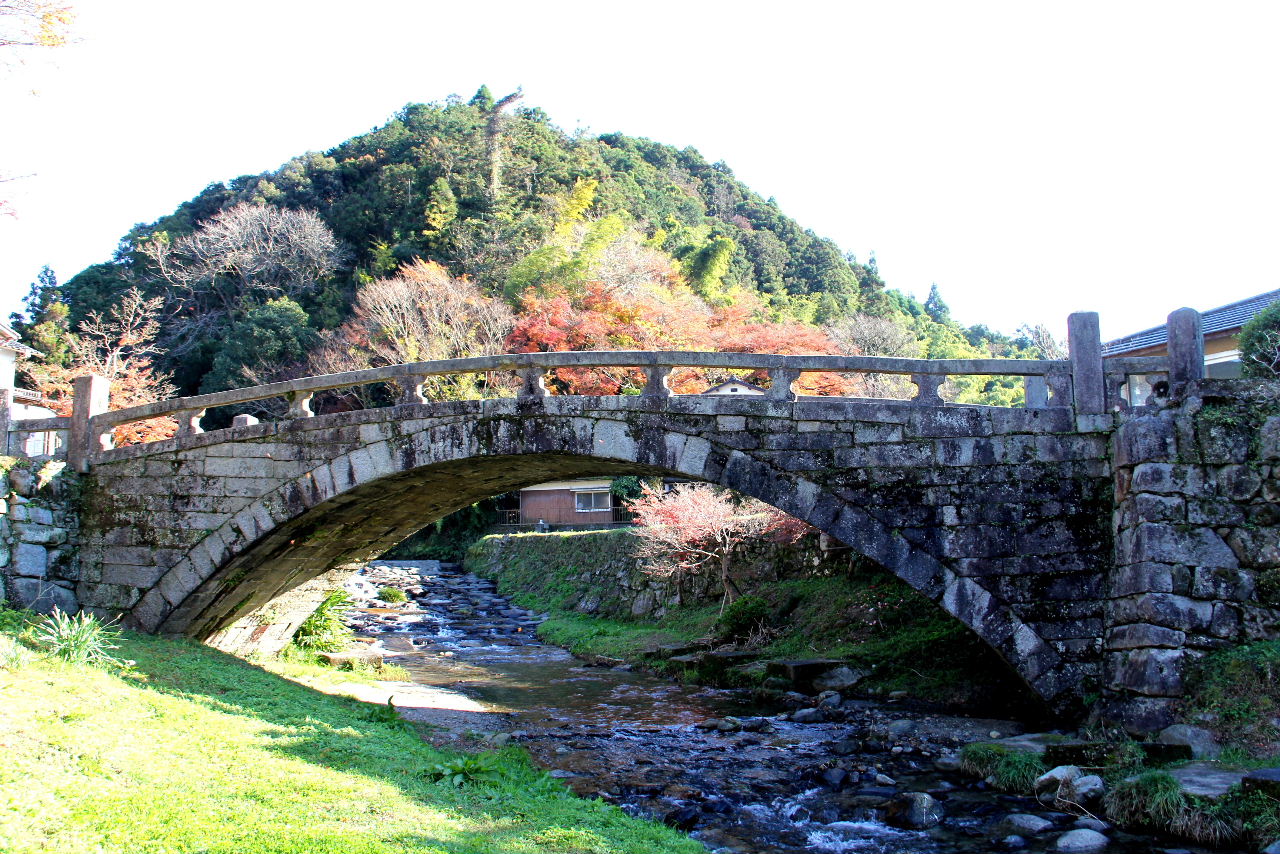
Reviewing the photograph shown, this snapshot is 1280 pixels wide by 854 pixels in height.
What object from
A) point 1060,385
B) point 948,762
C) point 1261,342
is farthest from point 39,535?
point 1261,342

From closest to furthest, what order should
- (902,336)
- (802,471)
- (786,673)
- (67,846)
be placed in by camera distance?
1. (67,846)
2. (802,471)
3. (786,673)
4. (902,336)

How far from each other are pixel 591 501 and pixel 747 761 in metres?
20.8

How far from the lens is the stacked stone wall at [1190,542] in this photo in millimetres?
7660

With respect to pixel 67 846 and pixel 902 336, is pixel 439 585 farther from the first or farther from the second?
pixel 67 846

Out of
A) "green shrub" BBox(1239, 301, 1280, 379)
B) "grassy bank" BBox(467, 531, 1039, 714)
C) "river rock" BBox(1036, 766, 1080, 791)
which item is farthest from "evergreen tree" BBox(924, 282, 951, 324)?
"river rock" BBox(1036, 766, 1080, 791)

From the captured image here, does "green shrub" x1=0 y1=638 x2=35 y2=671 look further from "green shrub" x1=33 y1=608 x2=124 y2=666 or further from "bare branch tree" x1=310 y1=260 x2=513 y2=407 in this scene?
"bare branch tree" x1=310 y1=260 x2=513 y2=407

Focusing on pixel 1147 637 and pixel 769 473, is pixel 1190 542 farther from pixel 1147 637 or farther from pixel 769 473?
pixel 769 473

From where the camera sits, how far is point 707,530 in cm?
1795

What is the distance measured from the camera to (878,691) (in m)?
12.2

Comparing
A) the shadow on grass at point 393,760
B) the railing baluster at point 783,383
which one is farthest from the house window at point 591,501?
the railing baluster at point 783,383

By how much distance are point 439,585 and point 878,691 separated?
19.3m

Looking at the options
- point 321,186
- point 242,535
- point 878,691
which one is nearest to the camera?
point 242,535

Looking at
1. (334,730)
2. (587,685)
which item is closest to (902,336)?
(587,685)

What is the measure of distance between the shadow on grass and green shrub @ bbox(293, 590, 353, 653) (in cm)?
422
